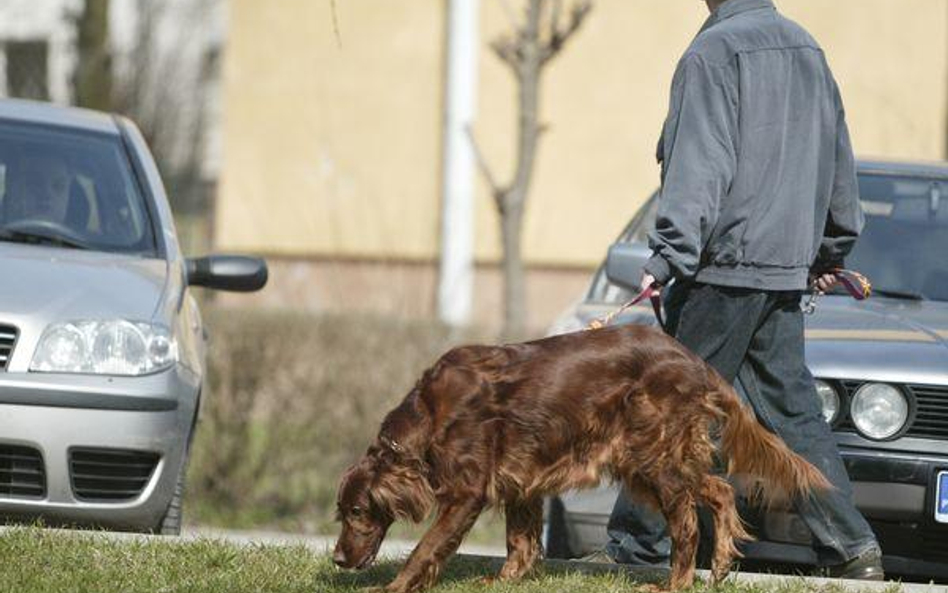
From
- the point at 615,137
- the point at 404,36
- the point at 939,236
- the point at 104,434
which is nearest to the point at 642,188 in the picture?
the point at 615,137

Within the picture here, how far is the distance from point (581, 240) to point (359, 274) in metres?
2.40

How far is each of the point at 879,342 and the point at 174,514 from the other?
2.58 metres

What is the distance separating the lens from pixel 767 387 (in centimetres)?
588

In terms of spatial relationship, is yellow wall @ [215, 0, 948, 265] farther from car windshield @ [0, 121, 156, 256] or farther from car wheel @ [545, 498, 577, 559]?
car wheel @ [545, 498, 577, 559]

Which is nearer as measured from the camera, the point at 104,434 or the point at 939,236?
the point at 104,434

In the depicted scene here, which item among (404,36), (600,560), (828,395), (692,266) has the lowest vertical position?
(404,36)

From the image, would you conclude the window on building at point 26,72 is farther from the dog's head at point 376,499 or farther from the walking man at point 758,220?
the dog's head at point 376,499

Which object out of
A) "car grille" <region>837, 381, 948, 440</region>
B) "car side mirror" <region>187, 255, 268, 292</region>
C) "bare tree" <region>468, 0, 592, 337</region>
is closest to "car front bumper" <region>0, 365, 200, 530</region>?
"car side mirror" <region>187, 255, 268, 292</region>

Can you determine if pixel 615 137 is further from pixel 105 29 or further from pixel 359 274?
pixel 105 29

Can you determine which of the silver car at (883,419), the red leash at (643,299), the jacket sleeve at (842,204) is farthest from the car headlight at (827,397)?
the red leash at (643,299)

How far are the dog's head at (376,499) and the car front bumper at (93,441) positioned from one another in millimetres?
1333

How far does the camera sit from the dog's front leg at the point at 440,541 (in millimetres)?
5238

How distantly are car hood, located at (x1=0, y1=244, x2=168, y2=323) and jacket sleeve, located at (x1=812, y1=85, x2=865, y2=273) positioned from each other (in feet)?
7.65

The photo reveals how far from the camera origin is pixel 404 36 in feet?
59.2
